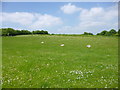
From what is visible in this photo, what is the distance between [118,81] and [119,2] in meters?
3.03

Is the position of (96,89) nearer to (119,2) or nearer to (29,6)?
(119,2)

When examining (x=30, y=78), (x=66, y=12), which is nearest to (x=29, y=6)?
(x=66, y=12)

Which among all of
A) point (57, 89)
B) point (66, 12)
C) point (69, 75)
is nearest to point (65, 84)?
point (57, 89)

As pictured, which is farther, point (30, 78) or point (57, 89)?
point (30, 78)

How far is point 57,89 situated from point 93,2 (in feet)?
11.4

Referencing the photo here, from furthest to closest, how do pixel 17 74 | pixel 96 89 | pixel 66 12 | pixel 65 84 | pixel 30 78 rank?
1. pixel 66 12
2. pixel 17 74
3. pixel 30 78
4. pixel 65 84
5. pixel 96 89

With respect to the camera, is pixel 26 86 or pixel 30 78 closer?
pixel 26 86

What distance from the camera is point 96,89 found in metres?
3.44

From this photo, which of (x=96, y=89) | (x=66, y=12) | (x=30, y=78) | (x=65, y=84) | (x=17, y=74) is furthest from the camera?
(x=66, y=12)

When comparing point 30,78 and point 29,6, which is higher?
point 29,6

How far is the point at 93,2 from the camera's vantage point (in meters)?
4.63

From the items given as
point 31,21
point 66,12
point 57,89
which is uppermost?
point 66,12

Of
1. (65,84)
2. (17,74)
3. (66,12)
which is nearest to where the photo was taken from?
(65,84)

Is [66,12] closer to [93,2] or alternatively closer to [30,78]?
[93,2]
